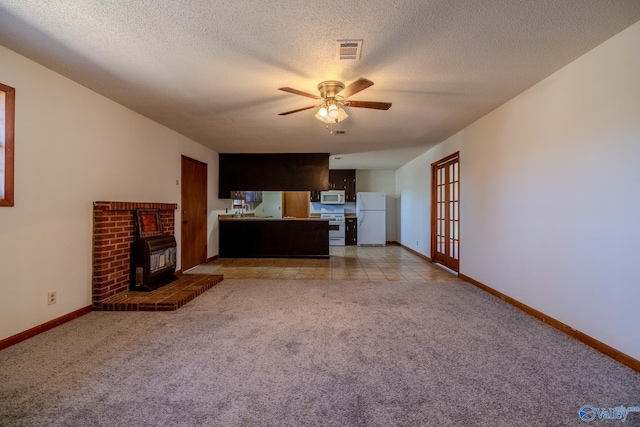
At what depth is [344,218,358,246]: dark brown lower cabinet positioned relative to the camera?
27.1ft

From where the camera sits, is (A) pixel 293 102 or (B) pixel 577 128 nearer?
(B) pixel 577 128

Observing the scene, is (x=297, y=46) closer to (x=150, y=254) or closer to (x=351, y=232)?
(x=150, y=254)

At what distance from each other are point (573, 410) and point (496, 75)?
256cm

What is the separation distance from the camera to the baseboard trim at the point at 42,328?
216 centimetres

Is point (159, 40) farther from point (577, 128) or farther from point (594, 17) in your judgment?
point (577, 128)

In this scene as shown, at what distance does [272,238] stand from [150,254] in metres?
3.03

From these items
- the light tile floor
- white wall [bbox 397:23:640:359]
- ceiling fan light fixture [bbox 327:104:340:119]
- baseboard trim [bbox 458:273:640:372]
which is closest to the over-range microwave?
the light tile floor

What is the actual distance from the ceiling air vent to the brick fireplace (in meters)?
2.79

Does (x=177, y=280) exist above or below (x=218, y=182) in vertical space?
below

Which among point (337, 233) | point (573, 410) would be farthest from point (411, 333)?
point (337, 233)

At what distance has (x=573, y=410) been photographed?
1.49 metres

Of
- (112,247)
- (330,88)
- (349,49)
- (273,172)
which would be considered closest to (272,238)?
(273,172)

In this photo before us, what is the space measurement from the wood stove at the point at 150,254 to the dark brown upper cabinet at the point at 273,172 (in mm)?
2515

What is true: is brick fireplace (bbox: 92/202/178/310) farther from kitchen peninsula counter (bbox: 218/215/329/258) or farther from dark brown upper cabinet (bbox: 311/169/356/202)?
dark brown upper cabinet (bbox: 311/169/356/202)
